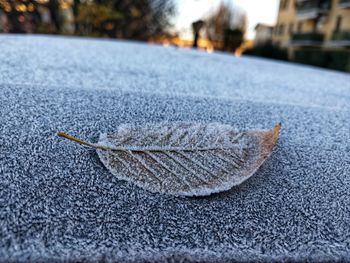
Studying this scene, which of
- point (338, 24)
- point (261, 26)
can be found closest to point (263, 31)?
point (261, 26)

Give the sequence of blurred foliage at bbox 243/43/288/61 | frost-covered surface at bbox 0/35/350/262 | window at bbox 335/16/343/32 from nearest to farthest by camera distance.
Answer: frost-covered surface at bbox 0/35/350/262, blurred foliage at bbox 243/43/288/61, window at bbox 335/16/343/32

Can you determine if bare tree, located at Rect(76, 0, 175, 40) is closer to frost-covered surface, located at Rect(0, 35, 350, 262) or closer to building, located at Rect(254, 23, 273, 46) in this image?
frost-covered surface, located at Rect(0, 35, 350, 262)

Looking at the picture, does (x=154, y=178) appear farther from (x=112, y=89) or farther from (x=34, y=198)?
(x=112, y=89)

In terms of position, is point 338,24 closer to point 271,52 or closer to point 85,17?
point 271,52

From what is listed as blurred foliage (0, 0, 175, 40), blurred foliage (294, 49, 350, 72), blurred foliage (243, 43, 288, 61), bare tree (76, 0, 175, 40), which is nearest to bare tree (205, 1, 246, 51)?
blurred foliage (294, 49, 350, 72)

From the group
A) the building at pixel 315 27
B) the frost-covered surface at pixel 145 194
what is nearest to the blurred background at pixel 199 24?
the building at pixel 315 27

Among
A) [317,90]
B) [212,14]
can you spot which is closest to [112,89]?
[317,90]
